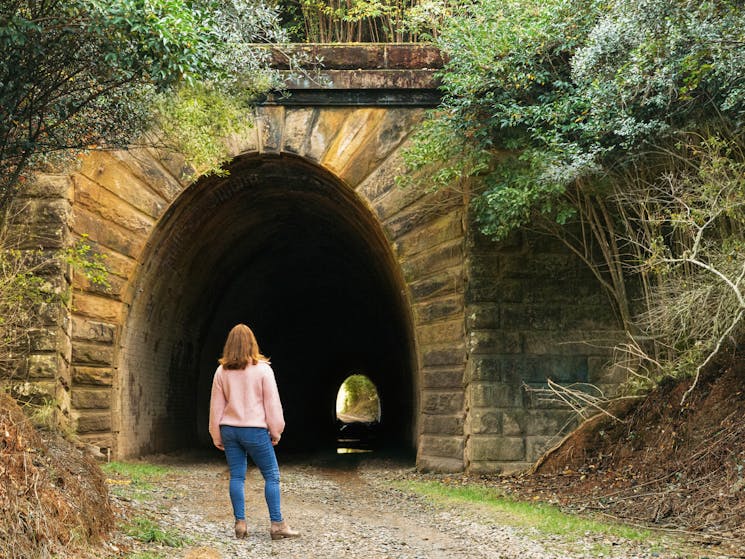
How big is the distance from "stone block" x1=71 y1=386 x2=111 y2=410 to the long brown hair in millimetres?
4461

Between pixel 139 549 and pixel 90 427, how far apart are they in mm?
5037

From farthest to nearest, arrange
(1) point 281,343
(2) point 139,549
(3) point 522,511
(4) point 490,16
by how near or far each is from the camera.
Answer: (1) point 281,343 → (4) point 490,16 → (3) point 522,511 → (2) point 139,549

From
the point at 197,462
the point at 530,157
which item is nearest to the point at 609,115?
the point at 530,157

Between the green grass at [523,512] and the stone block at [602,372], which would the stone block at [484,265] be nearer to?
the stone block at [602,372]

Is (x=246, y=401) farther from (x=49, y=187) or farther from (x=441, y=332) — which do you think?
(x=49, y=187)

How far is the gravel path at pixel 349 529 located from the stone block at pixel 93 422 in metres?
1.10

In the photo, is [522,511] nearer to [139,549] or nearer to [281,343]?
[139,549]

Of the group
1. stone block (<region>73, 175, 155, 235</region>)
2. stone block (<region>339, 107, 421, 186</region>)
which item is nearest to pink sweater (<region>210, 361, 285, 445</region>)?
stone block (<region>73, 175, 155, 235</region>)

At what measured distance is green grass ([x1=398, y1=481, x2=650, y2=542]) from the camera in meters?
6.52

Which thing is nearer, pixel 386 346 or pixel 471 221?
pixel 471 221

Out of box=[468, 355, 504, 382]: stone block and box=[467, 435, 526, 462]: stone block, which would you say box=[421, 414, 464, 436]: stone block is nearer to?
box=[467, 435, 526, 462]: stone block

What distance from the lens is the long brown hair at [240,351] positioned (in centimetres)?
627

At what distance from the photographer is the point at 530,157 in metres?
9.00

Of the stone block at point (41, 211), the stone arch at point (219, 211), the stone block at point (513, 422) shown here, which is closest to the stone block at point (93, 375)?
the stone arch at point (219, 211)
